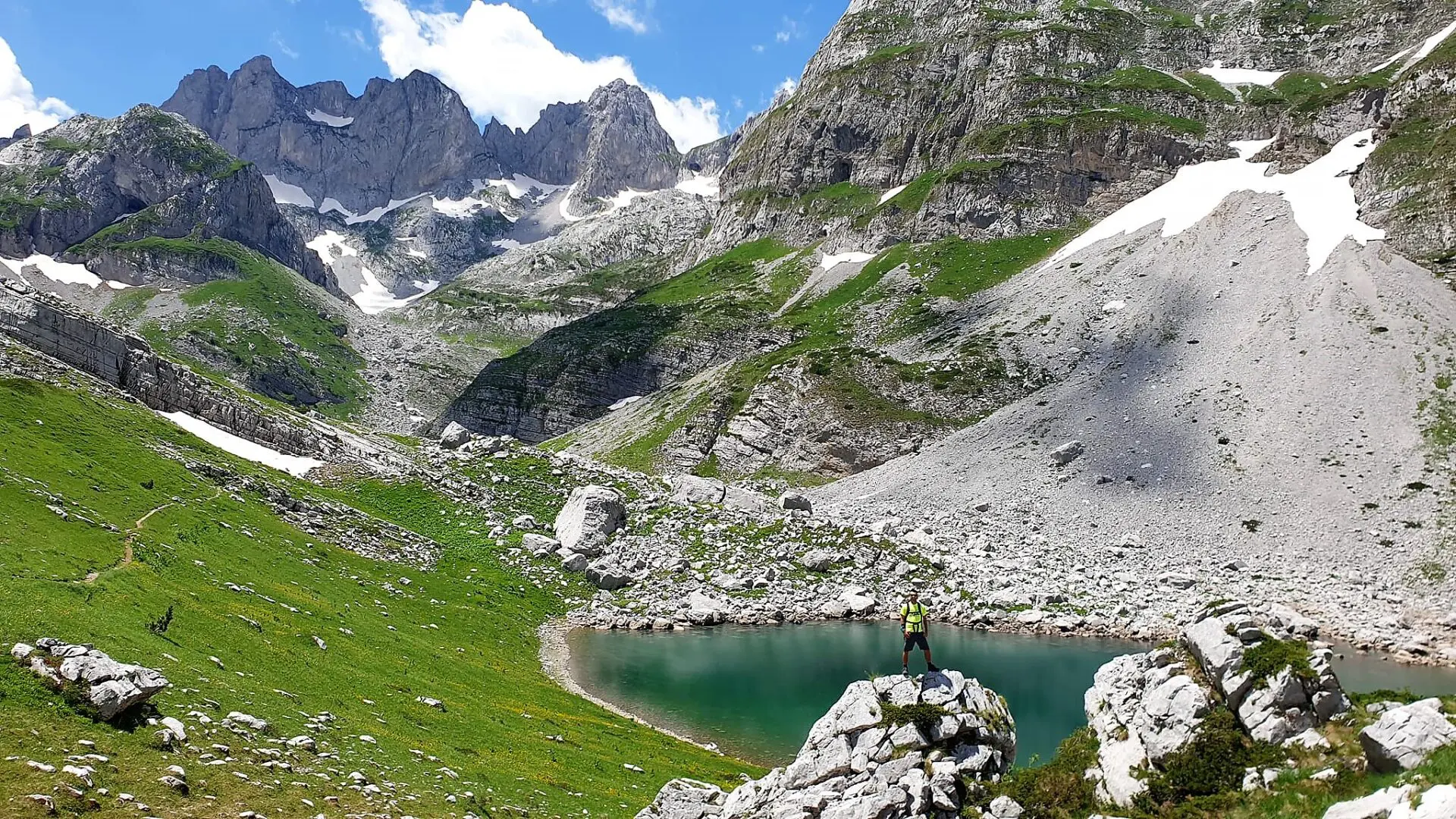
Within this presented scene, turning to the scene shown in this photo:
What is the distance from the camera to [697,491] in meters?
73.0

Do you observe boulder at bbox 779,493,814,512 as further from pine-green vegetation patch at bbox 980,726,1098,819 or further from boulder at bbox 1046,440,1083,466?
pine-green vegetation patch at bbox 980,726,1098,819

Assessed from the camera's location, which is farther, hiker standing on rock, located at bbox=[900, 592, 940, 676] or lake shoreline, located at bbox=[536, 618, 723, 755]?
lake shoreline, located at bbox=[536, 618, 723, 755]

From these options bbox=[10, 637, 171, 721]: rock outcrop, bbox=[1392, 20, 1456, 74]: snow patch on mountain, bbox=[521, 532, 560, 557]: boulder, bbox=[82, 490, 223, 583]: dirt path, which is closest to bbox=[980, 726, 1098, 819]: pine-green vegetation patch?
bbox=[10, 637, 171, 721]: rock outcrop

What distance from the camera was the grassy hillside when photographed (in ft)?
53.6

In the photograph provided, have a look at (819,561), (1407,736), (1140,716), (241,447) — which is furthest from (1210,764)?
(241,447)

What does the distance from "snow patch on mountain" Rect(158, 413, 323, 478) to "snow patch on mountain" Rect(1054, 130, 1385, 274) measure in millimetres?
113020

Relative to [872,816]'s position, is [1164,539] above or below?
above

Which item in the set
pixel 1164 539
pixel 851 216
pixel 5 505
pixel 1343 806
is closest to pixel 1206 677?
pixel 1343 806

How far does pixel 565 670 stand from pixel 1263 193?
125m

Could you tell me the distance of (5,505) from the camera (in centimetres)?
3094

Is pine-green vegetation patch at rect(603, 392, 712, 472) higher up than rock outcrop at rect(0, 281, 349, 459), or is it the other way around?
pine-green vegetation patch at rect(603, 392, 712, 472)

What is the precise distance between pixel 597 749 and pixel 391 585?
24.6m

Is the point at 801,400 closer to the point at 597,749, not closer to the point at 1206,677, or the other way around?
the point at 597,749

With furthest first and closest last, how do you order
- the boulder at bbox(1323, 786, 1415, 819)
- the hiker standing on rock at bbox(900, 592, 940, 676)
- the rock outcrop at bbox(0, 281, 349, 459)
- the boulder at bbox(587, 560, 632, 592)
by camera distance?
the boulder at bbox(587, 560, 632, 592) → the rock outcrop at bbox(0, 281, 349, 459) → the hiker standing on rock at bbox(900, 592, 940, 676) → the boulder at bbox(1323, 786, 1415, 819)
